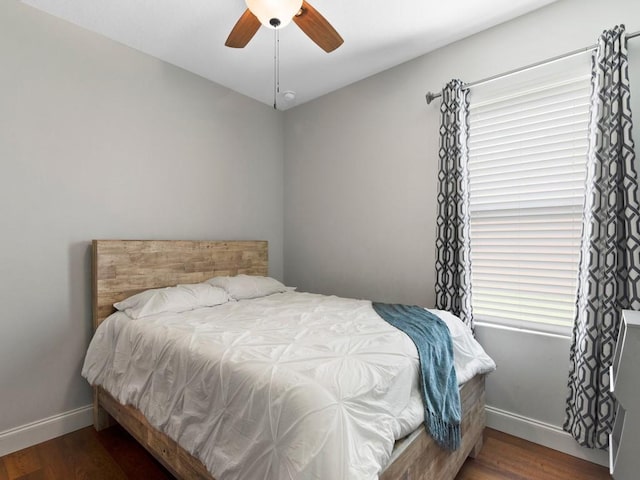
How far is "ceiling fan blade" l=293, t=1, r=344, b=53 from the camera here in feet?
5.53

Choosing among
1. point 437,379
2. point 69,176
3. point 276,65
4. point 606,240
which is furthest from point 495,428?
point 69,176

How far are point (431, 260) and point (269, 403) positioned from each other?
72.6 inches

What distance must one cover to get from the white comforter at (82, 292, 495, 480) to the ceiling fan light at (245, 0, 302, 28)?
5.07 ft

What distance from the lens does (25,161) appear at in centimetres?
202

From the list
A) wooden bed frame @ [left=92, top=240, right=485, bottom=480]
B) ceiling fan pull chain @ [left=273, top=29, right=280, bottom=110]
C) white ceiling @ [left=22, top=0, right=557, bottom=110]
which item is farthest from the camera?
ceiling fan pull chain @ [left=273, top=29, right=280, bottom=110]

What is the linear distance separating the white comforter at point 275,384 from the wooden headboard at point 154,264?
0.29 m

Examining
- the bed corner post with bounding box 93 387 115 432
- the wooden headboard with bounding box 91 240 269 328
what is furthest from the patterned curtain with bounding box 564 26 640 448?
the bed corner post with bounding box 93 387 115 432

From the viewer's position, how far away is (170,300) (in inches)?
86.0

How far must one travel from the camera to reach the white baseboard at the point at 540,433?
1885 millimetres

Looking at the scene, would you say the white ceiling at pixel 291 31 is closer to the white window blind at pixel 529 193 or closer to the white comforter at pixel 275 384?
the white window blind at pixel 529 193

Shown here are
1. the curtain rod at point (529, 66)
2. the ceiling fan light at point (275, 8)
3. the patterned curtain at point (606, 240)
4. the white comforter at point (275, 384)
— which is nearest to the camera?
the white comforter at point (275, 384)

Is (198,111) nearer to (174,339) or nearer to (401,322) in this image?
(174,339)

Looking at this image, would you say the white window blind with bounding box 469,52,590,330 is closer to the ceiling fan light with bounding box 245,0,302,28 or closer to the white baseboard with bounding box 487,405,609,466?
the white baseboard with bounding box 487,405,609,466

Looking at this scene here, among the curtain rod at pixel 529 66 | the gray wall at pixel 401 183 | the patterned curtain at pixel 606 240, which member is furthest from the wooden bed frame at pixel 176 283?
the curtain rod at pixel 529 66
